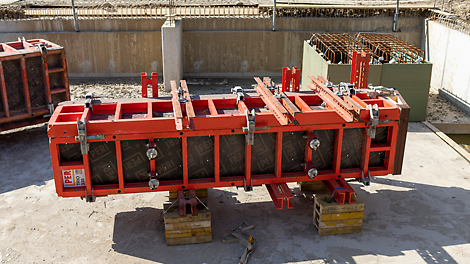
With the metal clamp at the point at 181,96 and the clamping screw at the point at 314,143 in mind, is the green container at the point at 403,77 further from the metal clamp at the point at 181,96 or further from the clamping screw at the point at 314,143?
the metal clamp at the point at 181,96

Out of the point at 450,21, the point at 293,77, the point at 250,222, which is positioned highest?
the point at 450,21

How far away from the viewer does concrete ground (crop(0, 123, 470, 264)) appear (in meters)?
7.22

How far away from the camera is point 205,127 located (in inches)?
279

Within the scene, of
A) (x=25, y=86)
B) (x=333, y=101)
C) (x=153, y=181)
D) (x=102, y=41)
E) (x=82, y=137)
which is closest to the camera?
(x=82, y=137)

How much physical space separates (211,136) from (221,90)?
9.23m

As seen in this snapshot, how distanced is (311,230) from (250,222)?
1.10 metres

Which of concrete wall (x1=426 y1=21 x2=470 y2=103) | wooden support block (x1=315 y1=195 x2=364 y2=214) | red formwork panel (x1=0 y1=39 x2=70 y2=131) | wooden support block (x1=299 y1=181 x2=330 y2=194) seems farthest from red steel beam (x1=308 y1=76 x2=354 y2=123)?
concrete wall (x1=426 y1=21 x2=470 y2=103)

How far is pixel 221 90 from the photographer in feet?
53.8

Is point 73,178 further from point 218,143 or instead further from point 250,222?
point 250,222

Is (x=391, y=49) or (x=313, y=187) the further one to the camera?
(x=391, y=49)

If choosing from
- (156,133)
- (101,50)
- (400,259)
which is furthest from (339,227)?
(101,50)

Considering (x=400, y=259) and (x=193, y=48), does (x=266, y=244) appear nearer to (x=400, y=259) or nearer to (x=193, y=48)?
(x=400, y=259)

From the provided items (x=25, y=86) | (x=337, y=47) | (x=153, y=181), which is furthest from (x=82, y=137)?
(x=337, y=47)

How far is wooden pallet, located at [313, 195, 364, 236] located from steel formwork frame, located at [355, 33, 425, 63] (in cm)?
675
